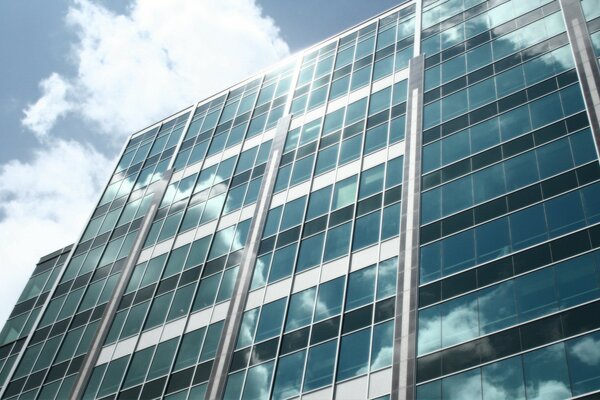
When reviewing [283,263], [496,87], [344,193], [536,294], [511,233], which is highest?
[496,87]

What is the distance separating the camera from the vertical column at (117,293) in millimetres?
41250

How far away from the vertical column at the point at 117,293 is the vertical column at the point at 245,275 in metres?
9.43

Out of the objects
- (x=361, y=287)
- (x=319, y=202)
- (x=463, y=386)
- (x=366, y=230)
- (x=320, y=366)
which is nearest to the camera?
(x=463, y=386)

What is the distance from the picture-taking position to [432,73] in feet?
147

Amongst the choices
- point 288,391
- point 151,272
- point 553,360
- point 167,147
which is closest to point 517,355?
point 553,360

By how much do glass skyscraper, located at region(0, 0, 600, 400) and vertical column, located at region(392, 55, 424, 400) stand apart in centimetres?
10

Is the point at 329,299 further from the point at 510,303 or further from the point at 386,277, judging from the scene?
the point at 510,303

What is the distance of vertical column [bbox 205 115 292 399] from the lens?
3550 cm

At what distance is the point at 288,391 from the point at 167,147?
99.0 ft

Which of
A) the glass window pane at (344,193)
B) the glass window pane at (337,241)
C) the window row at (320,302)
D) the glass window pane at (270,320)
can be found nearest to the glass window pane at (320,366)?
the window row at (320,302)

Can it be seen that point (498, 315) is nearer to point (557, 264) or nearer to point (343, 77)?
point (557, 264)

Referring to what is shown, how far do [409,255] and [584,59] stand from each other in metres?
13.9

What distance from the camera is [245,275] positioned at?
40062 millimetres

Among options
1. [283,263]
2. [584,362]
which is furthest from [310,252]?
[584,362]
